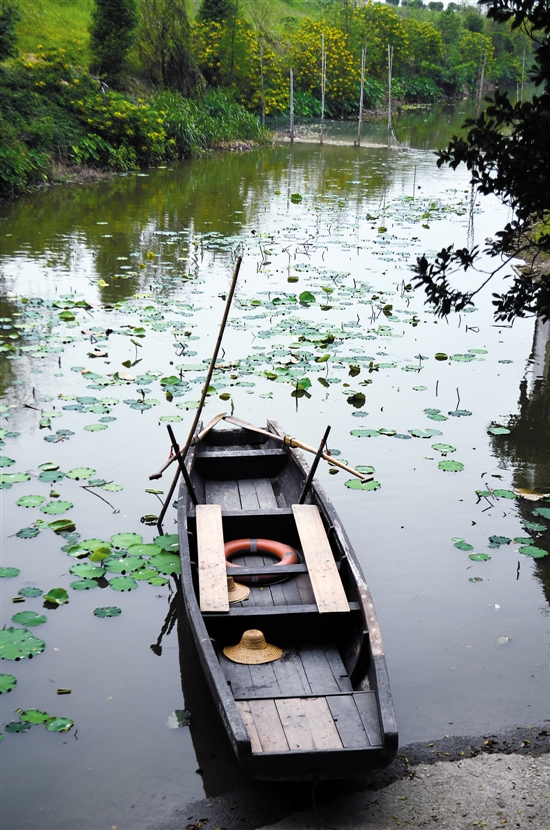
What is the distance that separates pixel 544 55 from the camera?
96.4 inches

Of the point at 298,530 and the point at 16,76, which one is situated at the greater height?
the point at 16,76

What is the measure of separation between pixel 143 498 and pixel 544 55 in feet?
12.9

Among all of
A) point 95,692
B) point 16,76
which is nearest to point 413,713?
point 95,692

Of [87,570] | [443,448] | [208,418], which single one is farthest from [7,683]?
[443,448]

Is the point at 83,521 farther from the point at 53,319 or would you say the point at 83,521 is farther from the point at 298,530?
the point at 53,319

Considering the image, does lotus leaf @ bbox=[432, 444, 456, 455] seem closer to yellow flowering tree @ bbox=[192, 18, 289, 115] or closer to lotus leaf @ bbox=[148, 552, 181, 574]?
lotus leaf @ bbox=[148, 552, 181, 574]

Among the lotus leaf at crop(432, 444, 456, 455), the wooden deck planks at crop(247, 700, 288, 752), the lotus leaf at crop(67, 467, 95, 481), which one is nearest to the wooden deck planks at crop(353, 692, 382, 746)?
the wooden deck planks at crop(247, 700, 288, 752)

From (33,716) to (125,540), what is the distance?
1.48m

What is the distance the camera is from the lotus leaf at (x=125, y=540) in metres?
4.88

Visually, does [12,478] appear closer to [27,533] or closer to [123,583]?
[27,533]

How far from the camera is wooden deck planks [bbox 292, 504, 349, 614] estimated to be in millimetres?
3887

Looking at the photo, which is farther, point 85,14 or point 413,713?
point 85,14

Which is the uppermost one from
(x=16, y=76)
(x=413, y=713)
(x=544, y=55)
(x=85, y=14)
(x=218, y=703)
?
(x=85, y=14)

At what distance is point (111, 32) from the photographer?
22844mm
